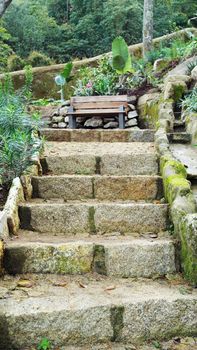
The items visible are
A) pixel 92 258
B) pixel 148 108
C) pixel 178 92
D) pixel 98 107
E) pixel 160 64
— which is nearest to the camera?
pixel 92 258

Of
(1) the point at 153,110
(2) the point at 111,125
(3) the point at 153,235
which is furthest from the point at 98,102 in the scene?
(3) the point at 153,235

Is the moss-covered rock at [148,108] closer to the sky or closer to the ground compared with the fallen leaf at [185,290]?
closer to the sky

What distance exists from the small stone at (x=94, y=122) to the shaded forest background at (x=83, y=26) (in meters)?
9.45

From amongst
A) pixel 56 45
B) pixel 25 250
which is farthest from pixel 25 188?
pixel 56 45

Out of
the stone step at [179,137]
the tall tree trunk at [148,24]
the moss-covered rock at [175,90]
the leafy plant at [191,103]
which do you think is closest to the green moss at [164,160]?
the stone step at [179,137]

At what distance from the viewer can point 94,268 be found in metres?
2.87

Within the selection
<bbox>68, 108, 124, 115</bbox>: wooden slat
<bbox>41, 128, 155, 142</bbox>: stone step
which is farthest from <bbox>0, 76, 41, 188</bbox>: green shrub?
<bbox>68, 108, 124, 115</bbox>: wooden slat

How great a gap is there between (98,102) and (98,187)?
13.6ft

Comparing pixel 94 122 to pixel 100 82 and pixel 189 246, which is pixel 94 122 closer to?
pixel 100 82

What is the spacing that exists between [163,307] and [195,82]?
516 centimetres

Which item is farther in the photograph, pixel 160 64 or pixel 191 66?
pixel 160 64

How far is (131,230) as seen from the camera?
3377 millimetres

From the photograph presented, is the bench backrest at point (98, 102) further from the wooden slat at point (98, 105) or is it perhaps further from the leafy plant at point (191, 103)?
the leafy plant at point (191, 103)

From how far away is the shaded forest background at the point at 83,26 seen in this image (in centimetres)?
1709
